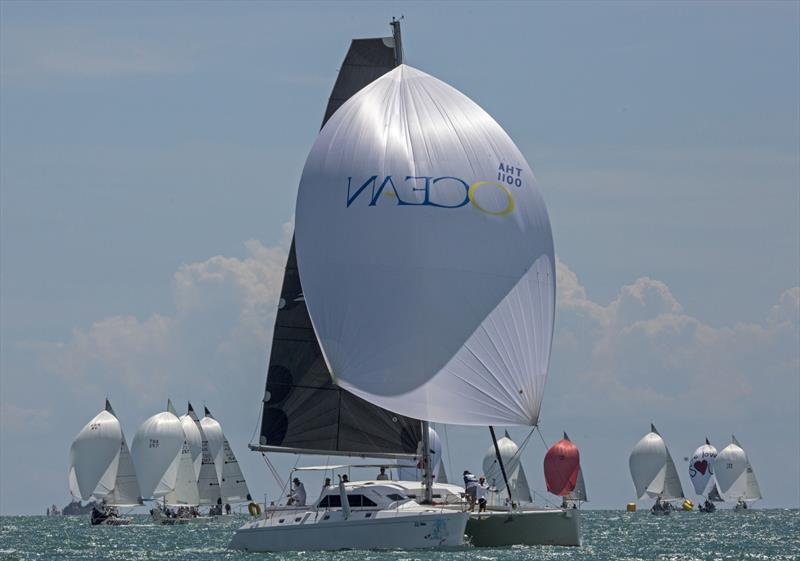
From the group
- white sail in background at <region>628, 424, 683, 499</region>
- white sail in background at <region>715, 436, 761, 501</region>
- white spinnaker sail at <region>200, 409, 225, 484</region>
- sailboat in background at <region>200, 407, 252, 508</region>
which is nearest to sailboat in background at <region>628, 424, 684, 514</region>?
white sail in background at <region>628, 424, 683, 499</region>

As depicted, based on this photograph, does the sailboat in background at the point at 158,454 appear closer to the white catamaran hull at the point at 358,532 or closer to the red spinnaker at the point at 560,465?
the red spinnaker at the point at 560,465

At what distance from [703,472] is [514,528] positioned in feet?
299

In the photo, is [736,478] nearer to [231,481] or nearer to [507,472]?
[507,472]

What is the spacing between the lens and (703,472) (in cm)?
12950

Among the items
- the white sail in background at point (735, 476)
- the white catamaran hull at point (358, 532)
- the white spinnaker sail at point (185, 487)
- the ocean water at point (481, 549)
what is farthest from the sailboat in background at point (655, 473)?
the white catamaran hull at point (358, 532)

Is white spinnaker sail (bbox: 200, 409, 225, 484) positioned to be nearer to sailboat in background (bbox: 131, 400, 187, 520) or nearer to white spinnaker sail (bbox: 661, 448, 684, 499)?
sailboat in background (bbox: 131, 400, 187, 520)

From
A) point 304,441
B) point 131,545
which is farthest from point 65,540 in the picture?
point 304,441

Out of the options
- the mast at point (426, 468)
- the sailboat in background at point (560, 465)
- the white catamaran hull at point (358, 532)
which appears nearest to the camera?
the white catamaran hull at point (358, 532)

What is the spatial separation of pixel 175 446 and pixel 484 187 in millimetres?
61312

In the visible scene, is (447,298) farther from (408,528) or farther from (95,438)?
(95,438)

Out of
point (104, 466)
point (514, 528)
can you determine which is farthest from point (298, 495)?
point (104, 466)

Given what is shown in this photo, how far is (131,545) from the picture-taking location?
59.3 m

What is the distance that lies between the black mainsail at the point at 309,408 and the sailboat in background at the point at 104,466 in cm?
5206

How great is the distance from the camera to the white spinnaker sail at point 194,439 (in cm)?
10219
